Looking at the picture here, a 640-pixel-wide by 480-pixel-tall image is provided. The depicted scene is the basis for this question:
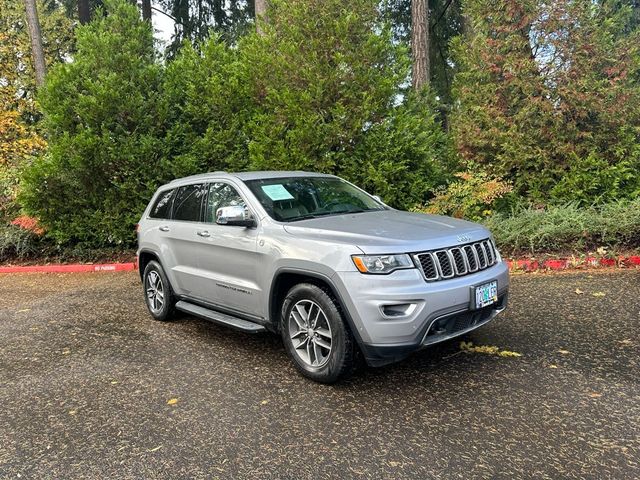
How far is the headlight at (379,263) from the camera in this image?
340 cm

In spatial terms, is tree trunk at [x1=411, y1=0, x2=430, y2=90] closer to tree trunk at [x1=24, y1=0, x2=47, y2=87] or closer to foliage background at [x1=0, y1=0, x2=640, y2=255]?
foliage background at [x1=0, y1=0, x2=640, y2=255]

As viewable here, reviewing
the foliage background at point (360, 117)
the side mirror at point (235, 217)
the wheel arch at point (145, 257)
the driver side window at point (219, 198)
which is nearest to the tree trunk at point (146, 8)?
the foliage background at point (360, 117)

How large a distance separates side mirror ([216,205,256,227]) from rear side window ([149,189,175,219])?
67.2 inches

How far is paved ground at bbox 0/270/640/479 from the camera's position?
2785mm

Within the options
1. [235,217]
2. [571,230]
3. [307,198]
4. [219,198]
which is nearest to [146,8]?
[219,198]

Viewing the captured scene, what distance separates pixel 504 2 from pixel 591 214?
4.02m

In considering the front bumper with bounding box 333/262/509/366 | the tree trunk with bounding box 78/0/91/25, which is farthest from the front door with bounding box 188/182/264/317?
the tree trunk with bounding box 78/0/91/25

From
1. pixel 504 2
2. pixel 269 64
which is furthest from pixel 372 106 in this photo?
pixel 504 2

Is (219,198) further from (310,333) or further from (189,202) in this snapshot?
(310,333)

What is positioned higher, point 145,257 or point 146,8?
point 146,8

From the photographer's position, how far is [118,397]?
3.79 metres

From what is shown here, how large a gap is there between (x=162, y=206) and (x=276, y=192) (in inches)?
76.2

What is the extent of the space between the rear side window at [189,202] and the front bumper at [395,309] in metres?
2.29

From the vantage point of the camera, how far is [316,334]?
149 inches
